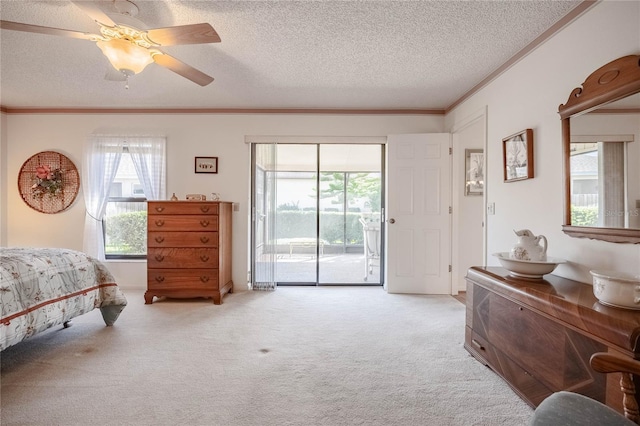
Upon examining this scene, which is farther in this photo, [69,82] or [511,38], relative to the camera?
[69,82]

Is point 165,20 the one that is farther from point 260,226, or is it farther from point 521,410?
point 521,410

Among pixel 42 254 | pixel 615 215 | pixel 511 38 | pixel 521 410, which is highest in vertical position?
pixel 511 38

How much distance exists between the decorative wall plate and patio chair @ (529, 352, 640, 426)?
5.08m

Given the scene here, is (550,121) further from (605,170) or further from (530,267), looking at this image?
(530,267)

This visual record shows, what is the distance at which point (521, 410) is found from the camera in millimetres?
1630

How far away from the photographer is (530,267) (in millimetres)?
1847

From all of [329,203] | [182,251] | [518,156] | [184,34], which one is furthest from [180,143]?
[518,156]

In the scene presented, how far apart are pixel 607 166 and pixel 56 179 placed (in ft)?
18.3

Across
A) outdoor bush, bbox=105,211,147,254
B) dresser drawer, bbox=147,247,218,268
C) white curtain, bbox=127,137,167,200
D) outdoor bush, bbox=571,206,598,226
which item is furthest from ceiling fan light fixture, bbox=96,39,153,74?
outdoor bush, bbox=571,206,598,226

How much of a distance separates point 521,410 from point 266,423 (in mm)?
1366

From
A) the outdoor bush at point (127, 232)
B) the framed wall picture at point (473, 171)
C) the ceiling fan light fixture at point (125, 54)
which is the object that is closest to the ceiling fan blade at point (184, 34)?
the ceiling fan light fixture at point (125, 54)

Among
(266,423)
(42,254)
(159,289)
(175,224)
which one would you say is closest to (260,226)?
(175,224)

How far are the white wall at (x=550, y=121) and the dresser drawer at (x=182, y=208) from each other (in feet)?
9.71

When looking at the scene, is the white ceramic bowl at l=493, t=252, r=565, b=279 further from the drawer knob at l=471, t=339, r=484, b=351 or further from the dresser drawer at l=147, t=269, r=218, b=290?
the dresser drawer at l=147, t=269, r=218, b=290
